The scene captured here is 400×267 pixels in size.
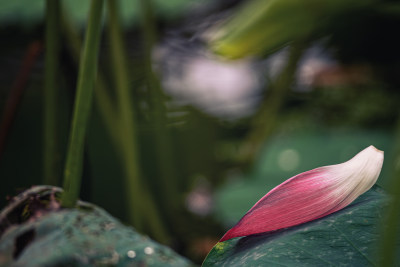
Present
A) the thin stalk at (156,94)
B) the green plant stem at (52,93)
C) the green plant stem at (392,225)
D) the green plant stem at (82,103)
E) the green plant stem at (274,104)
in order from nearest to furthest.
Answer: the green plant stem at (392,225) < the green plant stem at (82,103) < the green plant stem at (52,93) < the thin stalk at (156,94) < the green plant stem at (274,104)

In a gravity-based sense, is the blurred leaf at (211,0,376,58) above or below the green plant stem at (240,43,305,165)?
above

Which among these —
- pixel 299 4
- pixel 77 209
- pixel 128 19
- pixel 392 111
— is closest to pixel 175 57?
pixel 128 19

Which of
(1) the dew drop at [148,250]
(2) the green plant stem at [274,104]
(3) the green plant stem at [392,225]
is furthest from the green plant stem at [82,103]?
(2) the green plant stem at [274,104]

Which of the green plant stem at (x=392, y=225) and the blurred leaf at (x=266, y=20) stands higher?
the blurred leaf at (x=266, y=20)

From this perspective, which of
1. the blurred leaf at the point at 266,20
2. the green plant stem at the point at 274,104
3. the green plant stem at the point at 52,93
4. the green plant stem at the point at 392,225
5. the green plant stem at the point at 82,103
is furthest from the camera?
the green plant stem at the point at 274,104

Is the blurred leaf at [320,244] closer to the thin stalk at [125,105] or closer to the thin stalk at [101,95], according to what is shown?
the thin stalk at [125,105]

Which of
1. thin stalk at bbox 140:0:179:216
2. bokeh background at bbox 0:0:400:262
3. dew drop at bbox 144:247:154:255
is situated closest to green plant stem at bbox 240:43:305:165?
bokeh background at bbox 0:0:400:262

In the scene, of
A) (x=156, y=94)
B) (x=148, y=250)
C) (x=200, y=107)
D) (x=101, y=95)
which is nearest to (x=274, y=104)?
(x=156, y=94)

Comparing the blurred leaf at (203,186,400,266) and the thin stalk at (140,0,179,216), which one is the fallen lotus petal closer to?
the blurred leaf at (203,186,400,266)
